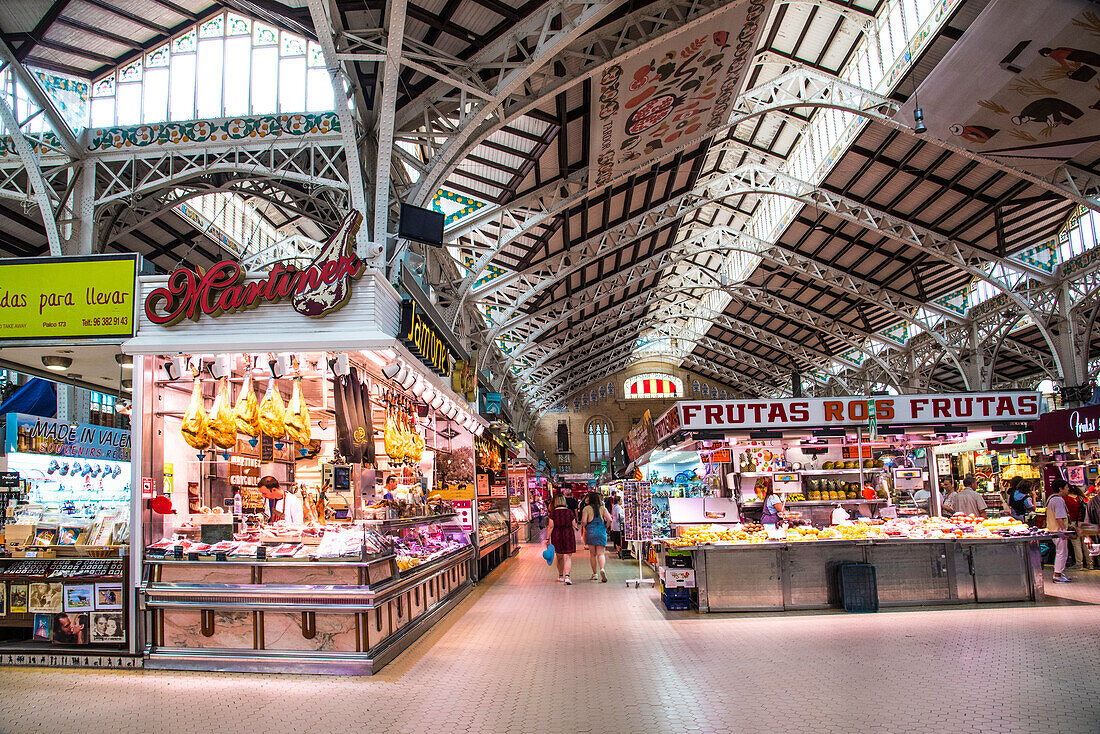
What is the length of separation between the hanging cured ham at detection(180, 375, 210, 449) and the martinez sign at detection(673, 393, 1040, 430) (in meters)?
6.10

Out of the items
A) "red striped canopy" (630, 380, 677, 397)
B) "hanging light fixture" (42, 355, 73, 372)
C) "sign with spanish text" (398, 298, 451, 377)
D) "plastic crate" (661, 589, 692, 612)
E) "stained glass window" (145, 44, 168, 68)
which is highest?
"stained glass window" (145, 44, 168, 68)

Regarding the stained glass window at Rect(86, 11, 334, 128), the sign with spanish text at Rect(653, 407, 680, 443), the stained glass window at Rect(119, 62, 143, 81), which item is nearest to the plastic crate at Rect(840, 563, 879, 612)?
the sign with spanish text at Rect(653, 407, 680, 443)

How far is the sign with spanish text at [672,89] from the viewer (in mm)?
10023

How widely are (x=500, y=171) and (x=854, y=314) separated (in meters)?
17.4

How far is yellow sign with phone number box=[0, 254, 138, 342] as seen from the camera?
6471 millimetres

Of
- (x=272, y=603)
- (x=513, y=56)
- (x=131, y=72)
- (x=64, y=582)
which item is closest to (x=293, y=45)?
(x=131, y=72)

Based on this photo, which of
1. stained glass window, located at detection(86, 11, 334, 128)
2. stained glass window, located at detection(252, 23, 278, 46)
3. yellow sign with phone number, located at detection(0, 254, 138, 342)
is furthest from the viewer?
stained glass window, located at detection(252, 23, 278, 46)

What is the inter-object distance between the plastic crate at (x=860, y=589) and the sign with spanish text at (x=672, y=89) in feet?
22.1

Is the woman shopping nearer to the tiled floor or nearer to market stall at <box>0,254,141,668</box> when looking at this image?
the tiled floor

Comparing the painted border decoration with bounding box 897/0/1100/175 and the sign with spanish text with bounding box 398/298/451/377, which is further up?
the painted border decoration with bounding box 897/0/1100/175

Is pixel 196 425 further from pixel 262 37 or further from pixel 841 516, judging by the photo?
pixel 841 516

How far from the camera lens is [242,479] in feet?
26.4

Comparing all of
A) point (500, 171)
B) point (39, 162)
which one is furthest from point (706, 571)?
point (39, 162)

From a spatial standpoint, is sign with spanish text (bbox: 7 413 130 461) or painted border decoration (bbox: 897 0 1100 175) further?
A: sign with spanish text (bbox: 7 413 130 461)
